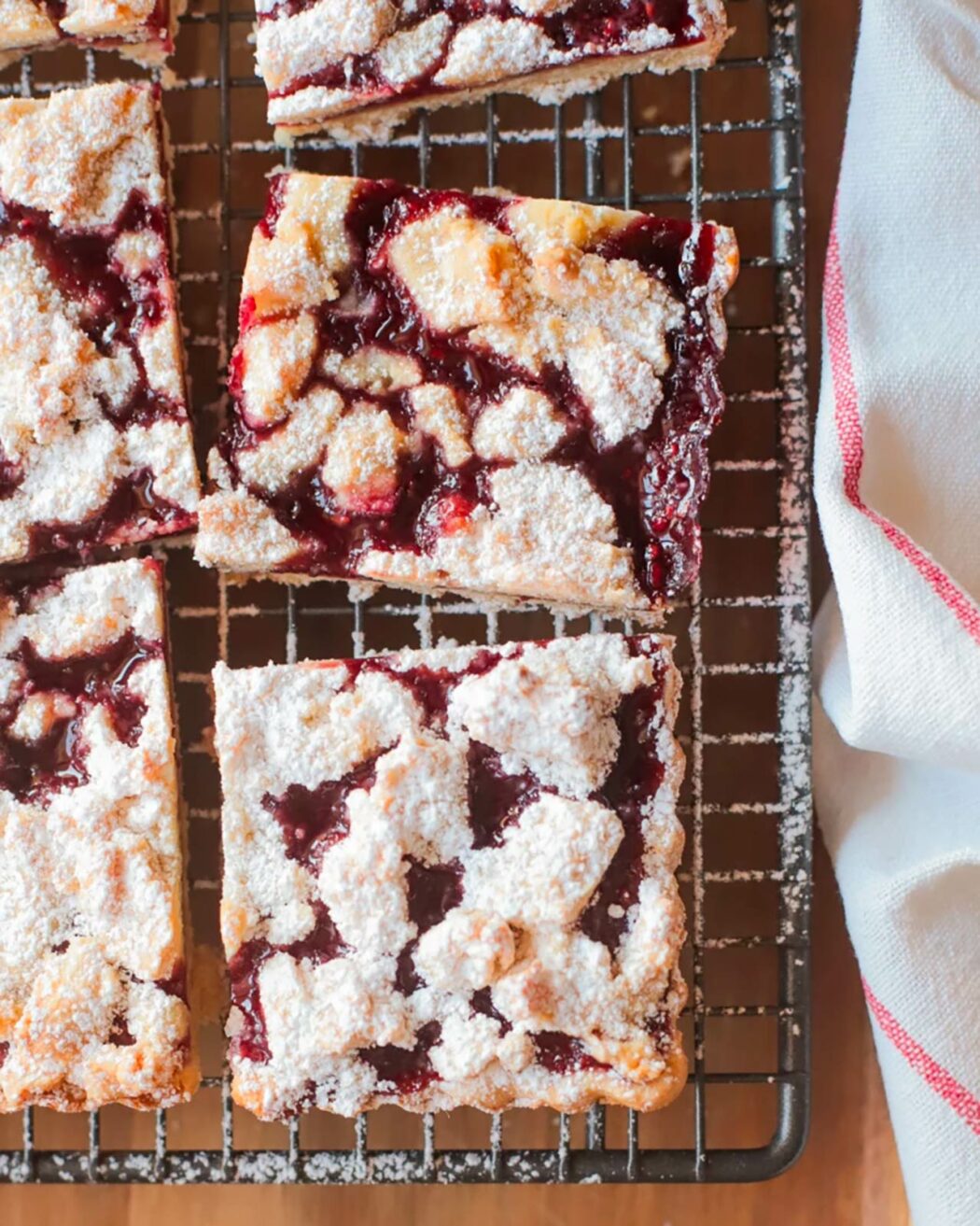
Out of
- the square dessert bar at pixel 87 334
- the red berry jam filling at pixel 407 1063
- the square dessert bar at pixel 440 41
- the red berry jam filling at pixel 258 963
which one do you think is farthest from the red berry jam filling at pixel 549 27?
the red berry jam filling at pixel 407 1063

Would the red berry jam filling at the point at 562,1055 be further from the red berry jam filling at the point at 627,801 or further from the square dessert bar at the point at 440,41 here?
→ the square dessert bar at the point at 440,41

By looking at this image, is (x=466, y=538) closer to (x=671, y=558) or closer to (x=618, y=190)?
(x=671, y=558)

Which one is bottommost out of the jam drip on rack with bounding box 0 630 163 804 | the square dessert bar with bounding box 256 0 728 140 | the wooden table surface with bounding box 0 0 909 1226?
the wooden table surface with bounding box 0 0 909 1226

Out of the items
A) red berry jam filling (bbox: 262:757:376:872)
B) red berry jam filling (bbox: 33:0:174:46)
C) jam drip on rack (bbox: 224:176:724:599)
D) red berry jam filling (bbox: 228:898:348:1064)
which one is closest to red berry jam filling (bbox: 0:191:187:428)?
jam drip on rack (bbox: 224:176:724:599)

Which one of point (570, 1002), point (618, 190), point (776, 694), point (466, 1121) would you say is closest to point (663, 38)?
point (618, 190)

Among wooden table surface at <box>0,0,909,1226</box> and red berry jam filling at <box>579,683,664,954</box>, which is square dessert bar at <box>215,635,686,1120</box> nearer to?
red berry jam filling at <box>579,683,664,954</box>

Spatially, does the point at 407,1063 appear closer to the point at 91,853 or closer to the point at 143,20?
the point at 91,853
